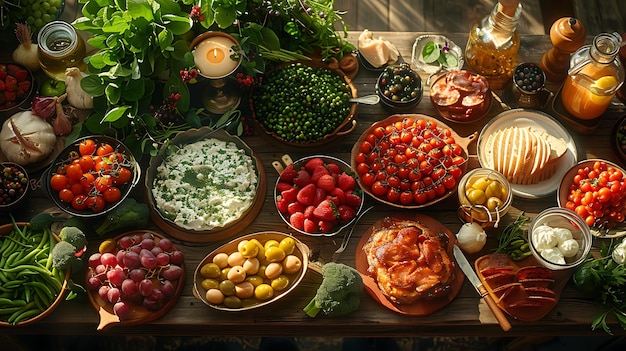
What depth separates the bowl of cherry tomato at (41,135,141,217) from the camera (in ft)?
8.18

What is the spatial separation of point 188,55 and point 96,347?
1.61 metres

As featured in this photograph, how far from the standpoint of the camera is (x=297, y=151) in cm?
277

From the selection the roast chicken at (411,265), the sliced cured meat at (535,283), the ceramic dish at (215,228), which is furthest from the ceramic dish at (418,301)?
the ceramic dish at (215,228)

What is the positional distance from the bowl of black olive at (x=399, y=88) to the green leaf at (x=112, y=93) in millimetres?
1142

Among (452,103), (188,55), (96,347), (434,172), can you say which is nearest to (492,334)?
(434,172)

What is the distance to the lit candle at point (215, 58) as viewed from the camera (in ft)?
8.73

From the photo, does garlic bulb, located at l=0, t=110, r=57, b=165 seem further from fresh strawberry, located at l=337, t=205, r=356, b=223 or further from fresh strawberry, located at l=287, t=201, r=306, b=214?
fresh strawberry, located at l=337, t=205, r=356, b=223

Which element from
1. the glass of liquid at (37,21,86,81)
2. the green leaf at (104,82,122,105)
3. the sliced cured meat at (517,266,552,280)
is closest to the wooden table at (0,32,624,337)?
the sliced cured meat at (517,266,552,280)

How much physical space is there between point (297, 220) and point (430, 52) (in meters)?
1.11

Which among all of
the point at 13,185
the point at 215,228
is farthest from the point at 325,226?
the point at 13,185

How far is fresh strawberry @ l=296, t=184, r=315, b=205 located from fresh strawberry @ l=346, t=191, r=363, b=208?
0.47 ft

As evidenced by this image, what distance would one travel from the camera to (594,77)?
2.61m

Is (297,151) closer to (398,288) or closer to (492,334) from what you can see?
(398,288)

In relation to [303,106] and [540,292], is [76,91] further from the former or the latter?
[540,292]
